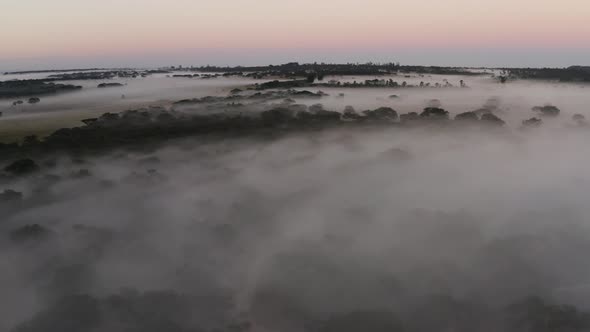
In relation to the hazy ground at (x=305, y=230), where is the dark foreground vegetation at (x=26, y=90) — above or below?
above

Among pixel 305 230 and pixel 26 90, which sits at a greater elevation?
pixel 26 90

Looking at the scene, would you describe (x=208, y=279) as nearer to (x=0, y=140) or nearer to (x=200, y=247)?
(x=200, y=247)

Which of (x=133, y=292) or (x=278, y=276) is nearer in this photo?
(x=133, y=292)

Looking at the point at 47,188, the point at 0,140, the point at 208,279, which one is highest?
the point at 0,140

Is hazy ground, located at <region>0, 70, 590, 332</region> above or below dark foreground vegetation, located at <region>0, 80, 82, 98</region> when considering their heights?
below

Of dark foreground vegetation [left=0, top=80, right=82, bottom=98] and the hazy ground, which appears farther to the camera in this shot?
dark foreground vegetation [left=0, top=80, right=82, bottom=98]

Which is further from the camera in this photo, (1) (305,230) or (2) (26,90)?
(2) (26,90)

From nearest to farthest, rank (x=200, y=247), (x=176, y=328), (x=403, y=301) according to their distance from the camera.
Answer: (x=176, y=328), (x=403, y=301), (x=200, y=247)

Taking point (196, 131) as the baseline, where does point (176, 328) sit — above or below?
below

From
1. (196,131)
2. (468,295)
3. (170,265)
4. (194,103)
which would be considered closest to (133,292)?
(170,265)

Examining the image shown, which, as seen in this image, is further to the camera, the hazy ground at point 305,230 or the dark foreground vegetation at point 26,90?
the dark foreground vegetation at point 26,90

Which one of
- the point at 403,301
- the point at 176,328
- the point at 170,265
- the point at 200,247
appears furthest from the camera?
the point at 200,247
